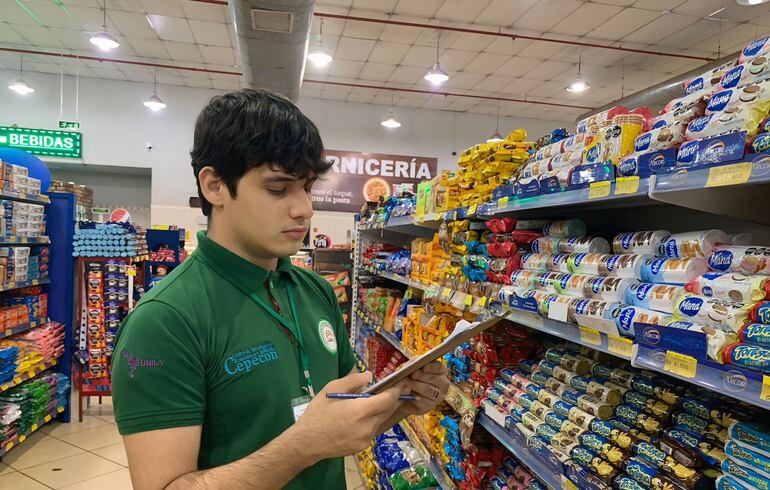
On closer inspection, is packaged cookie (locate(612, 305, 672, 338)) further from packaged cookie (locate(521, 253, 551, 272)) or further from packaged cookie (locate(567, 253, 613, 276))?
packaged cookie (locate(521, 253, 551, 272))

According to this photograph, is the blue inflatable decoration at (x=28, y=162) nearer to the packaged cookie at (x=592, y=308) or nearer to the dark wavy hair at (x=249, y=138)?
the dark wavy hair at (x=249, y=138)

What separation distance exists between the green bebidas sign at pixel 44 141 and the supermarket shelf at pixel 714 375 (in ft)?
37.4

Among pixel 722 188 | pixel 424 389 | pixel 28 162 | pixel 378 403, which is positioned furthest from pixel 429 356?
pixel 28 162

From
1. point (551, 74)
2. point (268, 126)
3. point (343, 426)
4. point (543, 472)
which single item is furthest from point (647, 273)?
point (551, 74)

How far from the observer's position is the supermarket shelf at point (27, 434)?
3.81 m

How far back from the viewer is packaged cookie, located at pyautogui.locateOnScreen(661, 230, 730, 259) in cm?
125

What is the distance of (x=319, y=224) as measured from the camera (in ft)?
35.7

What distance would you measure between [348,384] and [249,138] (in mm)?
586

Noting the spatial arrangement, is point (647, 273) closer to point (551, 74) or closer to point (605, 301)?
point (605, 301)

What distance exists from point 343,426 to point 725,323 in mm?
851

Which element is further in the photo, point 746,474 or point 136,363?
point 746,474

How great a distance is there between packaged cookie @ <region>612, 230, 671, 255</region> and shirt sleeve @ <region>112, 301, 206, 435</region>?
129 centimetres

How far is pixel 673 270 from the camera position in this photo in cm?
126

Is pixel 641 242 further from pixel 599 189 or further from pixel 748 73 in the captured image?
pixel 748 73
